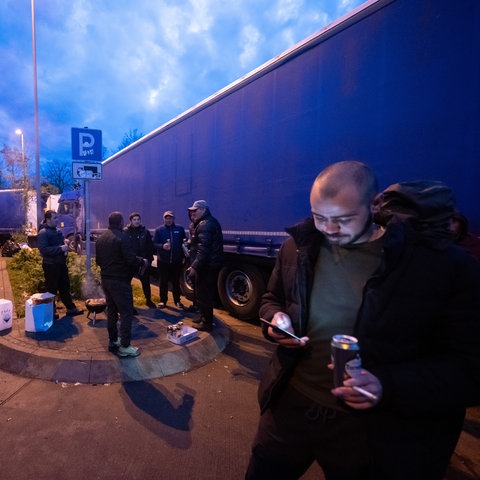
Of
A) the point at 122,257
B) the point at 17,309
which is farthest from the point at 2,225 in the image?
the point at 122,257

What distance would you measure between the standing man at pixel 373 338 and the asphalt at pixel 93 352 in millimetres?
2500

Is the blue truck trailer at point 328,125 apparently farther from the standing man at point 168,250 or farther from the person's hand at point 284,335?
the person's hand at point 284,335

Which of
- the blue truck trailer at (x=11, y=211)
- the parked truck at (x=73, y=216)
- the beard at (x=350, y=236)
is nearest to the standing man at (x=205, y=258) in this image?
the beard at (x=350, y=236)

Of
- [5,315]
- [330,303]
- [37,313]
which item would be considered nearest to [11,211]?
[5,315]

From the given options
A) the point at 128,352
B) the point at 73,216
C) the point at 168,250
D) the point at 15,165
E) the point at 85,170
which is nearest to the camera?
the point at 128,352

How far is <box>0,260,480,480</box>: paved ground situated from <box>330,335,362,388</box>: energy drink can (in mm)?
1760

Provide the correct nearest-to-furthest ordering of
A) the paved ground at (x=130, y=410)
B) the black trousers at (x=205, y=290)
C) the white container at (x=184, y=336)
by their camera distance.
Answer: the paved ground at (x=130, y=410), the white container at (x=184, y=336), the black trousers at (x=205, y=290)

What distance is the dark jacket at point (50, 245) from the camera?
4938mm

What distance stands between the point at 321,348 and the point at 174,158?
6379mm

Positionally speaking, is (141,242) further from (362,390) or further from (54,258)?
(362,390)

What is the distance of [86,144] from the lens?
18.9 feet

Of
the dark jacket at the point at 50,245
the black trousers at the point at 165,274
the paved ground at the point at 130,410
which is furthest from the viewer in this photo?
the black trousers at the point at 165,274

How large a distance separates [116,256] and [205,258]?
4.24 ft

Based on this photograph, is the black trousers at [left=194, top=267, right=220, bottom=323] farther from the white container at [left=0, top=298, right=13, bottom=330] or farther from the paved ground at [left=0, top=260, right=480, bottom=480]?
the white container at [left=0, top=298, right=13, bottom=330]
